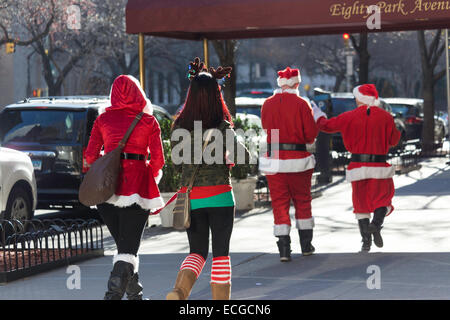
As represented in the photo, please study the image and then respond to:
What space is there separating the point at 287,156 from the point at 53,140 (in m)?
4.64

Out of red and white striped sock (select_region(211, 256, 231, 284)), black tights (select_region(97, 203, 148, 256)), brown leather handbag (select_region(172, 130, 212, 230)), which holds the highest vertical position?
brown leather handbag (select_region(172, 130, 212, 230))

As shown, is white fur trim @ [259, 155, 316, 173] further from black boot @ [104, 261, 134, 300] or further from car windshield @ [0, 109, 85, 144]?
car windshield @ [0, 109, 85, 144]

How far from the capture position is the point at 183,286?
21.2 feet

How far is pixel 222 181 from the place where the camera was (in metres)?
6.68

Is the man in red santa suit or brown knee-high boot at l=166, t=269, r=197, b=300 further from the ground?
the man in red santa suit

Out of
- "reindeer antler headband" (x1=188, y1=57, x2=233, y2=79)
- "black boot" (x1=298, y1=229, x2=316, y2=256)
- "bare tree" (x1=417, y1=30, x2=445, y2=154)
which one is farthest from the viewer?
"bare tree" (x1=417, y1=30, x2=445, y2=154)

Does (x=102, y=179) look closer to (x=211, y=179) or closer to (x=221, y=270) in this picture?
(x=211, y=179)

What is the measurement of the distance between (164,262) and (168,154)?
3.31 metres

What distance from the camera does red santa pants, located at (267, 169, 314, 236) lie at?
9.53m

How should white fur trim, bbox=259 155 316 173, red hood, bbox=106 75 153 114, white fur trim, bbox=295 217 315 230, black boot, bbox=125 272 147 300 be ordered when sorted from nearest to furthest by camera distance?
red hood, bbox=106 75 153 114, black boot, bbox=125 272 147 300, white fur trim, bbox=259 155 316 173, white fur trim, bbox=295 217 315 230

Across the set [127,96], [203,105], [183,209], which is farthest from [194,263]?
[127,96]

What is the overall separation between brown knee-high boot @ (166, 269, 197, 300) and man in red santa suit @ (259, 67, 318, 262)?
118 inches

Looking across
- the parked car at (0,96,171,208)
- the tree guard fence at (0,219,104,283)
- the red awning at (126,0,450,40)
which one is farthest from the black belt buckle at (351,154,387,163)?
the parked car at (0,96,171,208)

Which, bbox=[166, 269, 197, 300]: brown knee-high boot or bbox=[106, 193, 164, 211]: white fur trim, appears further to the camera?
bbox=[106, 193, 164, 211]: white fur trim
